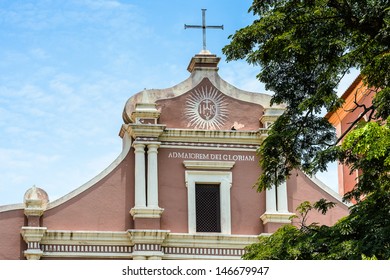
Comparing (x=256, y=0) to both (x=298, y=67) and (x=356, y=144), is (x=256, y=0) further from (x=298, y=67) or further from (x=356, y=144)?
(x=356, y=144)

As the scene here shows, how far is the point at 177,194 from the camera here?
25.9 metres

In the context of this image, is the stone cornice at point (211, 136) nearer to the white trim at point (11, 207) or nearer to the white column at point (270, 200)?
the white column at point (270, 200)

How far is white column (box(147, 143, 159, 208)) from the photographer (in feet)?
83.7

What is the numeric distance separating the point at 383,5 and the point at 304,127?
289 centimetres

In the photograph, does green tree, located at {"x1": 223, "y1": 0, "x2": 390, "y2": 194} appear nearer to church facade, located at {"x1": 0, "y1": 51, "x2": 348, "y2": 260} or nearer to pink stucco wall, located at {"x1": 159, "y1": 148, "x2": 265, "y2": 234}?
church facade, located at {"x1": 0, "y1": 51, "x2": 348, "y2": 260}

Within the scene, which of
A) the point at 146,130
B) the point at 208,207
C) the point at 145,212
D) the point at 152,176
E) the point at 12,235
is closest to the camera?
the point at 12,235

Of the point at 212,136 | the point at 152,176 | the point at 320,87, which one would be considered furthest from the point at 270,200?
the point at 320,87

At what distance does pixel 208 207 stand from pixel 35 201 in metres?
4.26

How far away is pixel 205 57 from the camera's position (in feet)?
88.1

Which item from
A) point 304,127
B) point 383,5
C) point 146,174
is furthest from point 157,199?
point 383,5

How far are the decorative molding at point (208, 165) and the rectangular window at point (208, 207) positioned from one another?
1.51 feet

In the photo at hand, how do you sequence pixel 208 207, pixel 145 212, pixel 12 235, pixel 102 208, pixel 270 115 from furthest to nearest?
pixel 270 115
pixel 208 207
pixel 102 208
pixel 145 212
pixel 12 235

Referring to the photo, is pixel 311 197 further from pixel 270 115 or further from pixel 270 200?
pixel 270 115

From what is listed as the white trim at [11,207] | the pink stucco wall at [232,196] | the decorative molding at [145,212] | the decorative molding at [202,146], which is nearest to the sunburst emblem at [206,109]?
the decorative molding at [202,146]
